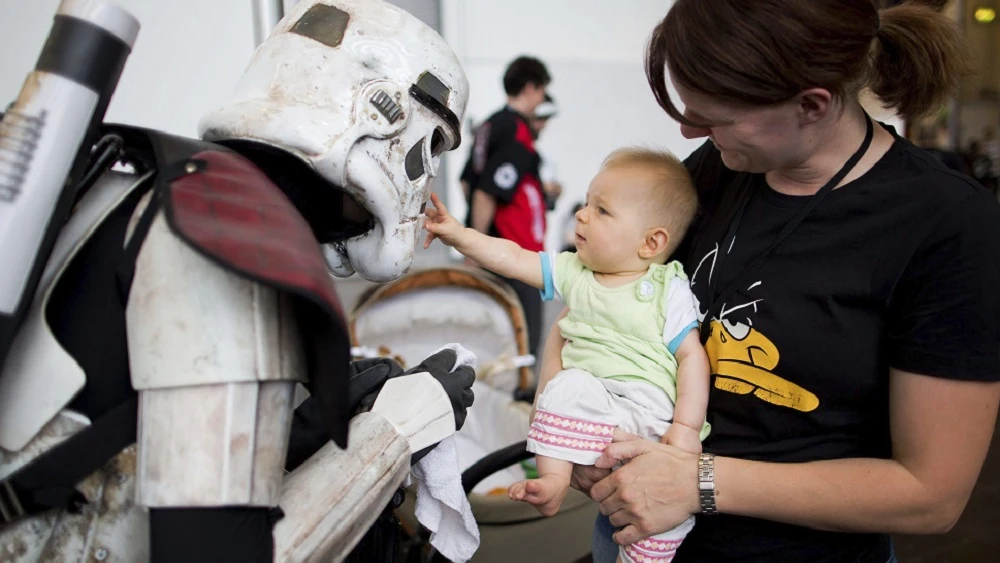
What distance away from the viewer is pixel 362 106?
1002 millimetres

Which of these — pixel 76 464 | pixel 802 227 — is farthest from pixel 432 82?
pixel 76 464

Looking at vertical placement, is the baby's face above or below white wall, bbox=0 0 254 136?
above

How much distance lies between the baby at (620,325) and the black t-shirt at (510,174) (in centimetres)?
207

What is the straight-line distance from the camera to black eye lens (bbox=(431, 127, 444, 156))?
120cm

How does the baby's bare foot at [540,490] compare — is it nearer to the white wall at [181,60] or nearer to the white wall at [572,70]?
the white wall at [181,60]

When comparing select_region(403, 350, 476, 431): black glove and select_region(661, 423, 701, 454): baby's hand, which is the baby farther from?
select_region(403, 350, 476, 431): black glove

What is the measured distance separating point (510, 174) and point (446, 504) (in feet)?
8.13

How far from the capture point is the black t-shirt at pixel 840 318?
89 centimetres

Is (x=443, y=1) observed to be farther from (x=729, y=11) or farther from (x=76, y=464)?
(x=76, y=464)

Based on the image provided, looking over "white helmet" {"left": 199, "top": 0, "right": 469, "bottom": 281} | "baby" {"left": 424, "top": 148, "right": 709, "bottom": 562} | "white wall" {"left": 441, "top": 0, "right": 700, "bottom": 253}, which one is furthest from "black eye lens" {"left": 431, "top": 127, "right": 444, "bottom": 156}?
"white wall" {"left": 441, "top": 0, "right": 700, "bottom": 253}

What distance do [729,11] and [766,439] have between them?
66cm

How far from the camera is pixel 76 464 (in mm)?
740

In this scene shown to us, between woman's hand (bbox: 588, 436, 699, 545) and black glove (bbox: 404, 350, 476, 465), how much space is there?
0.28 m

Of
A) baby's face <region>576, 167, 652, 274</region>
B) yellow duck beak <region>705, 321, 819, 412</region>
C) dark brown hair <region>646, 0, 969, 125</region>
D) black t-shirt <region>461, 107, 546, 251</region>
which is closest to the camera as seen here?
dark brown hair <region>646, 0, 969, 125</region>
